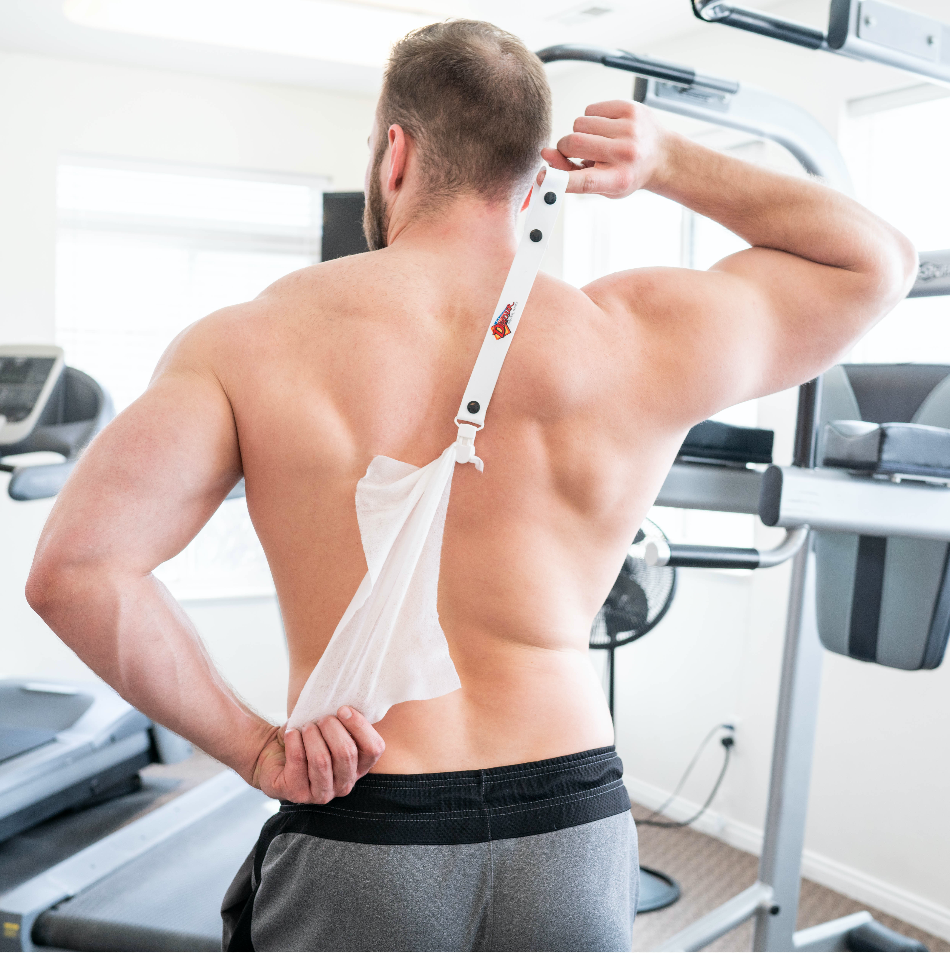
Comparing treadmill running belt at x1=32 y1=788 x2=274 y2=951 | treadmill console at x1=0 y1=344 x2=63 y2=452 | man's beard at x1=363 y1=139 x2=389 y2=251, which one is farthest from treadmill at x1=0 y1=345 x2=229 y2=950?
man's beard at x1=363 y1=139 x2=389 y2=251

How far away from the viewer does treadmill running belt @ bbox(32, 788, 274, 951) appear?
1.91 metres

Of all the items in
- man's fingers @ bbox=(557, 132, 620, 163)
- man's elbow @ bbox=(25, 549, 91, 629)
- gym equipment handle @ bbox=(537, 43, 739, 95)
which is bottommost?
man's elbow @ bbox=(25, 549, 91, 629)

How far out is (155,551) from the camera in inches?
35.1

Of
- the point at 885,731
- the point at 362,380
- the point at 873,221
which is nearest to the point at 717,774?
the point at 885,731

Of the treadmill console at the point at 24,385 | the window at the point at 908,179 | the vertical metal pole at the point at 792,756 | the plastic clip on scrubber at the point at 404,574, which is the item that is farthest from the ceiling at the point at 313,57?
the plastic clip on scrubber at the point at 404,574

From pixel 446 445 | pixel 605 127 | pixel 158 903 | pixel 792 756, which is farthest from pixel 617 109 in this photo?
pixel 158 903

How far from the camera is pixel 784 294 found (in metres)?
1.05

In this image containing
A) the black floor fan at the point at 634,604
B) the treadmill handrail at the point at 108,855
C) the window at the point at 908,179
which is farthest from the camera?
the window at the point at 908,179

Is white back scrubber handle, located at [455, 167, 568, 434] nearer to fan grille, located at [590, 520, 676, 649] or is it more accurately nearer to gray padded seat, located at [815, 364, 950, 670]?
gray padded seat, located at [815, 364, 950, 670]

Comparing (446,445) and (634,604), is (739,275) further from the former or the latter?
(634,604)

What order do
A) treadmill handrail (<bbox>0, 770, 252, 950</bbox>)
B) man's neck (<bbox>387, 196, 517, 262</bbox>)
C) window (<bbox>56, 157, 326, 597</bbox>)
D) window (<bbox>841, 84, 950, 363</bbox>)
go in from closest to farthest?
1. man's neck (<bbox>387, 196, 517, 262</bbox>)
2. treadmill handrail (<bbox>0, 770, 252, 950</bbox>)
3. window (<bbox>841, 84, 950, 363</bbox>)
4. window (<bbox>56, 157, 326, 597</bbox>)

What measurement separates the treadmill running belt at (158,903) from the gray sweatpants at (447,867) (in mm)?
1189

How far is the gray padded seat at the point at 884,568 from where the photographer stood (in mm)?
1869

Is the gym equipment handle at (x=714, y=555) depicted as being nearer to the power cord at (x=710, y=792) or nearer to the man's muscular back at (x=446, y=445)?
the man's muscular back at (x=446, y=445)
